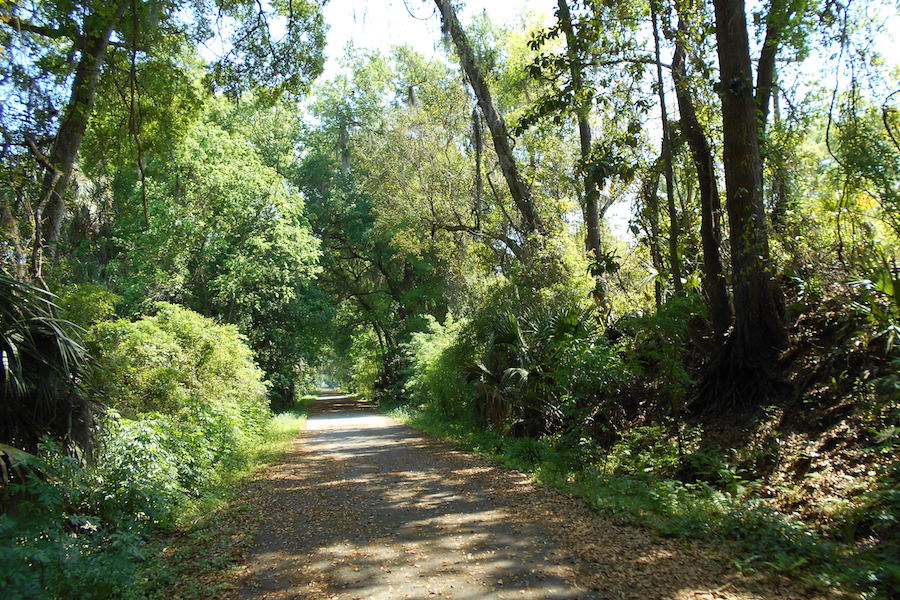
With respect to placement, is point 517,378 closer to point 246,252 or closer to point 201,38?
point 201,38

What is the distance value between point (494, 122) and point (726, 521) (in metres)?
10.6

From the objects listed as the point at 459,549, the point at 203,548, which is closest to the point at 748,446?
the point at 459,549

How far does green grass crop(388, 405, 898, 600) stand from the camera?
13.8 feet

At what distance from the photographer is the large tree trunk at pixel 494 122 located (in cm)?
1274

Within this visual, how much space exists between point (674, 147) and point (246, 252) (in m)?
16.4

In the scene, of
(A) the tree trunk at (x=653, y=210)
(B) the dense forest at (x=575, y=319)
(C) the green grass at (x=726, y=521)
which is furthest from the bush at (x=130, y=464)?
(A) the tree trunk at (x=653, y=210)

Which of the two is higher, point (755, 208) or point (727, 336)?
point (755, 208)

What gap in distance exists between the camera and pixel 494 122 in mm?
14000

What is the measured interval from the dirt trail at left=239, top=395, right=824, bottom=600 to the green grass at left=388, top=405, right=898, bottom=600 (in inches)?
10.7

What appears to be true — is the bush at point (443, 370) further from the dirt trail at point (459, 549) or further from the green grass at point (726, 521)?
the dirt trail at point (459, 549)

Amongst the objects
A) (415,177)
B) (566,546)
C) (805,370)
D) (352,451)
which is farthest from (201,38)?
(415,177)

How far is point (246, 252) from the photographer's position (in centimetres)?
2266

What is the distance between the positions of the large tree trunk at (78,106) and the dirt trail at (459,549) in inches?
237

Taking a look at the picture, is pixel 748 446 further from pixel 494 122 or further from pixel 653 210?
pixel 494 122
